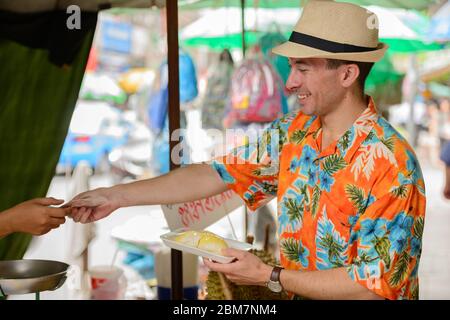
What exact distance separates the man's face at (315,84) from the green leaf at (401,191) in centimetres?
34

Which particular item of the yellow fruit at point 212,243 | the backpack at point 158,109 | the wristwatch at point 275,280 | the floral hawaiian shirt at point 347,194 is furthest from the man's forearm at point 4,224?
the backpack at point 158,109

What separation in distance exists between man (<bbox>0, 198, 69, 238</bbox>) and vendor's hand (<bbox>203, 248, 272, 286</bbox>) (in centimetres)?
56

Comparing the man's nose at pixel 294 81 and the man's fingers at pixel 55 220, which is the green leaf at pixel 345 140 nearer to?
the man's nose at pixel 294 81

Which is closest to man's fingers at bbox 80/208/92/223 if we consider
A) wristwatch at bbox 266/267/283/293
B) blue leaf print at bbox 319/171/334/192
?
wristwatch at bbox 266/267/283/293

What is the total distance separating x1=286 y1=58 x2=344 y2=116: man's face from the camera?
6.23 feet

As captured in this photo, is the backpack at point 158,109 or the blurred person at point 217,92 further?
the blurred person at point 217,92

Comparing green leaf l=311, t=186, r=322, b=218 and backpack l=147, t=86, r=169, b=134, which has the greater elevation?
backpack l=147, t=86, r=169, b=134

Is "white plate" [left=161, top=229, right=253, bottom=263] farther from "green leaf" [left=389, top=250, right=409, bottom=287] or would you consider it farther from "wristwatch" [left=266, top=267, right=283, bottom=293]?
"green leaf" [left=389, top=250, right=409, bottom=287]

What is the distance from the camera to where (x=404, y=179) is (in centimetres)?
Answer: 176

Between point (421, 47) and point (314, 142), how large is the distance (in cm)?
250

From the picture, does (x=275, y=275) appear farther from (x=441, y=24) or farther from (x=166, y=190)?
(x=441, y=24)

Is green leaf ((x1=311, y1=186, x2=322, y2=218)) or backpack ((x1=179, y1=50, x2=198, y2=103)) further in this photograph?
backpack ((x1=179, y1=50, x2=198, y2=103))

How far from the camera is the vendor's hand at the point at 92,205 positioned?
7.07 feet
